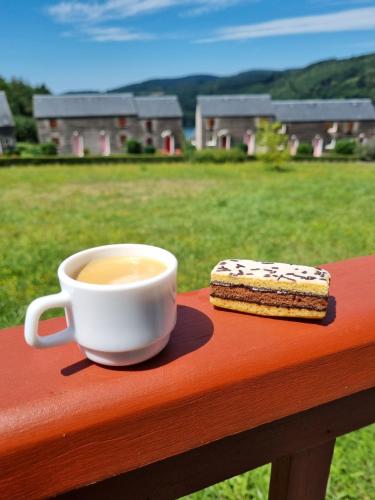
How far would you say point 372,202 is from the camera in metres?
8.74

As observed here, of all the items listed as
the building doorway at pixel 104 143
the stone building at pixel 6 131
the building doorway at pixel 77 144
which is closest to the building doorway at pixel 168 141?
the building doorway at pixel 104 143

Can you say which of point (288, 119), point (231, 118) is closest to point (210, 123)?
point (231, 118)

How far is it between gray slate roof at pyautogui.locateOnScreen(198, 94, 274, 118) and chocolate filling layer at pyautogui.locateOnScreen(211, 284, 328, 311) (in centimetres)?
3959

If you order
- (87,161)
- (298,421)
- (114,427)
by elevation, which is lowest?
(87,161)

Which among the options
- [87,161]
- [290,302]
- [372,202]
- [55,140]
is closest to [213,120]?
[55,140]

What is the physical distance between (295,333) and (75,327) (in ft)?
1.34

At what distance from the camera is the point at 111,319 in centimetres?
64

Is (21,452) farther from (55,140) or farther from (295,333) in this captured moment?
(55,140)

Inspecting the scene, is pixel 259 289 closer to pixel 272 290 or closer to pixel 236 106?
pixel 272 290

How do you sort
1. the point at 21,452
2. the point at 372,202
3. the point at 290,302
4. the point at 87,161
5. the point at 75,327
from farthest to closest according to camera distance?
the point at 87,161 < the point at 372,202 < the point at 290,302 < the point at 75,327 < the point at 21,452

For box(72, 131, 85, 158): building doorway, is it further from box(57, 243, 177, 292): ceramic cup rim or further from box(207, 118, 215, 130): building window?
box(57, 243, 177, 292): ceramic cup rim

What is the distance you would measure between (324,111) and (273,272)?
4327 centimetres

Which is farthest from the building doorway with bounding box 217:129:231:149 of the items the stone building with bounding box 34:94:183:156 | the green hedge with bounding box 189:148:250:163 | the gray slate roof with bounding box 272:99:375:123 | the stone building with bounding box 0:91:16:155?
the stone building with bounding box 0:91:16:155

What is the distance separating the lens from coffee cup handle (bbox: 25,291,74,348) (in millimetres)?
632
